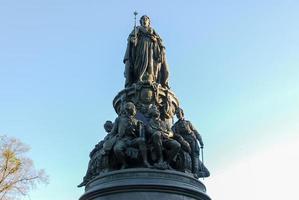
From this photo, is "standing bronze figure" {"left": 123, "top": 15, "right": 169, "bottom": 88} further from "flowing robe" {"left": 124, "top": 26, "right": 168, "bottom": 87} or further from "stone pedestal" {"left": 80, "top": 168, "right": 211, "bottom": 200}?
"stone pedestal" {"left": 80, "top": 168, "right": 211, "bottom": 200}

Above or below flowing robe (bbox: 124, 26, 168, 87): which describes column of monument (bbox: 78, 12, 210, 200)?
below

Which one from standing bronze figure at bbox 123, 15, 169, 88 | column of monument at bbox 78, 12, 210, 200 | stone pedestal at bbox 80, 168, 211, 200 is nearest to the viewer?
stone pedestal at bbox 80, 168, 211, 200

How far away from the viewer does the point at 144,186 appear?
10930 millimetres

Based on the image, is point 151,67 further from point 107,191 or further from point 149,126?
point 107,191

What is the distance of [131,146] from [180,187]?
1.67 m

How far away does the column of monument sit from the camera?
11055 mm

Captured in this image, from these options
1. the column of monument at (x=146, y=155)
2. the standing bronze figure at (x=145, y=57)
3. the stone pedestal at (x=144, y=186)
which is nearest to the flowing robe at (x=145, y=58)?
the standing bronze figure at (x=145, y=57)

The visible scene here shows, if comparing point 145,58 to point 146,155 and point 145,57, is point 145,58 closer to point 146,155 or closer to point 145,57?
point 145,57

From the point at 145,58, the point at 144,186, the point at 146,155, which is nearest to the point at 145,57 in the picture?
the point at 145,58

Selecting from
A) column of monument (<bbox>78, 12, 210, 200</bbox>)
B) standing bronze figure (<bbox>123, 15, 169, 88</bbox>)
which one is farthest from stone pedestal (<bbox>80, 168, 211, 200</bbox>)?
standing bronze figure (<bbox>123, 15, 169, 88</bbox>)

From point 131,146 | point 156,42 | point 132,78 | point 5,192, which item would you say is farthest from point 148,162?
point 5,192

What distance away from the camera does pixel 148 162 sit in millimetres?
11539

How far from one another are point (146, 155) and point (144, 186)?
2.99 feet

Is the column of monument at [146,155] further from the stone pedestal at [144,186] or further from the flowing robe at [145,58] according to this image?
the flowing robe at [145,58]
